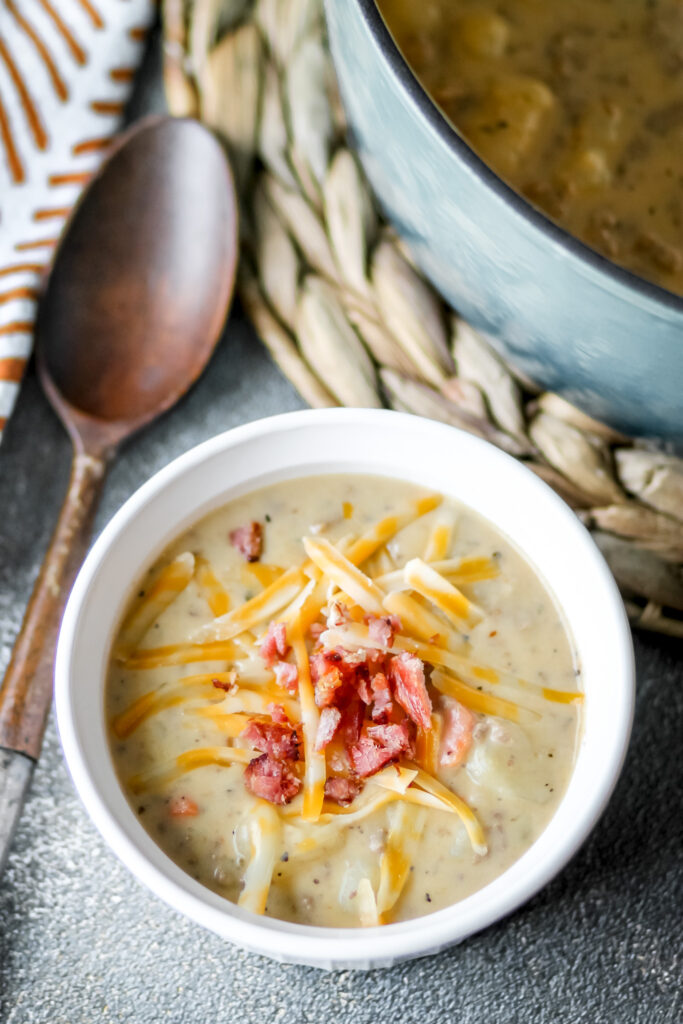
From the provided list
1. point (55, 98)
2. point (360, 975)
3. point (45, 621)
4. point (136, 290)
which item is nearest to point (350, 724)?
point (360, 975)

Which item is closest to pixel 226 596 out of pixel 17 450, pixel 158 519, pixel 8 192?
pixel 158 519

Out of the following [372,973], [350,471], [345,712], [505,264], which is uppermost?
[505,264]

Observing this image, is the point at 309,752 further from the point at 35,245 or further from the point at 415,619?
the point at 35,245

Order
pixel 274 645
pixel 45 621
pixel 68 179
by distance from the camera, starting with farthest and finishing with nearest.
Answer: pixel 68 179, pixel 45 621, pixel 274 645

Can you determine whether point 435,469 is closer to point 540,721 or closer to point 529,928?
point 540,721

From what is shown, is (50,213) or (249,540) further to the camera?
(50,213)

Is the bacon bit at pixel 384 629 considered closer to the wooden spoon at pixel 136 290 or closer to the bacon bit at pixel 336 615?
the bacon bit at pixel 336 615

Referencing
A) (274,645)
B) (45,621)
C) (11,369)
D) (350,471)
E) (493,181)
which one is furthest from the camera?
(11,369)
